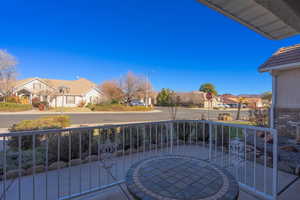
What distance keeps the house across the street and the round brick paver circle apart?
18.8m

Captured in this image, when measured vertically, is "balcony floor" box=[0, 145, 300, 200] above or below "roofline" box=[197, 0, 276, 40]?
below

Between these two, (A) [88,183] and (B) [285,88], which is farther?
(B) [285,88]

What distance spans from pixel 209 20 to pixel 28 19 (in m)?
12.4

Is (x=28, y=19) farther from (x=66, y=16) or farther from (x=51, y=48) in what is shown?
(x=51, y=48)

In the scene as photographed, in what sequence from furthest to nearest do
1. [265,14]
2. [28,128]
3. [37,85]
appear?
[37,85]
[28,128]
[265,14]

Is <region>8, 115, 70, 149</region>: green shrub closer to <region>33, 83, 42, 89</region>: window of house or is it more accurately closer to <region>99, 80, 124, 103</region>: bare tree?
<region>99, 80, 124, 103</region>: bare tree

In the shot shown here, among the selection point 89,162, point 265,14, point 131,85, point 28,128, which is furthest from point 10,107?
point 265,14

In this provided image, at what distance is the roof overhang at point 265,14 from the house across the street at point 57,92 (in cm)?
1926

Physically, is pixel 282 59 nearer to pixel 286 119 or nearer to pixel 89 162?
pixel 286 119

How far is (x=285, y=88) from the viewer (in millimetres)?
4715

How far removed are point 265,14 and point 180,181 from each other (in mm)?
2185

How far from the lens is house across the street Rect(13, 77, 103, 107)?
18.9 meters

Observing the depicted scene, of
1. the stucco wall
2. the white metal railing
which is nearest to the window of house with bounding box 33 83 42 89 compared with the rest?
the white metal railing

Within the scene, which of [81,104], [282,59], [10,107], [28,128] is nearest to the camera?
[28,128]
